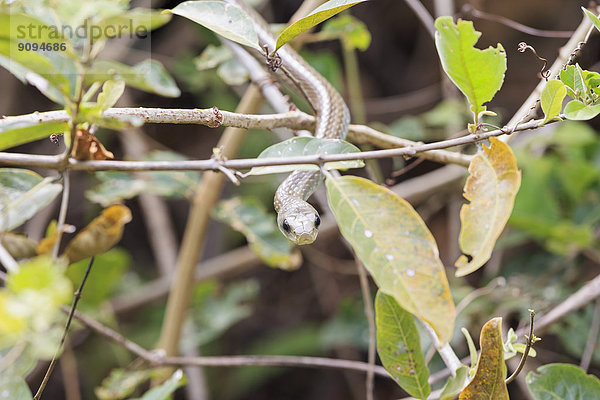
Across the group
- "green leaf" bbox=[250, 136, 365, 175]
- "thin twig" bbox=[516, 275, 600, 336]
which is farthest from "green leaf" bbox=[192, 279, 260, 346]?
"green leaf" bbox=[250, 136, 365, 175]

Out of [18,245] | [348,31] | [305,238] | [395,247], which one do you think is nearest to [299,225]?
[305,238]

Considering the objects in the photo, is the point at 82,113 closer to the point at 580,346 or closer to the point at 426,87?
the point at 580,346

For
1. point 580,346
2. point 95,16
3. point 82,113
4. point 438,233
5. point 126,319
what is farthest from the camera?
point 438,233

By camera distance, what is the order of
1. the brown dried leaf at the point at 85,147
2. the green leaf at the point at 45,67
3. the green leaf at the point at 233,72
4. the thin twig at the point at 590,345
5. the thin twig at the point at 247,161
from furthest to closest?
the green leaf at the point at 233,72 → the thin twig at the point at 590,345 → the brown dried leaf at the point at 85,147 → the thin twig at the point at 247,161 → the green leaf at the point at 45,67

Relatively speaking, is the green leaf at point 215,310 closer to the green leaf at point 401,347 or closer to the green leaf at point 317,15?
the green leaf at point 401,347

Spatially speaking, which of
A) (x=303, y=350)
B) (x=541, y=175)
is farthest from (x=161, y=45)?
(x=541, y=175)

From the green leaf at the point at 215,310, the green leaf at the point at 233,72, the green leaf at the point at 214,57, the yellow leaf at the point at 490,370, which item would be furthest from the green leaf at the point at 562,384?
the green leaf at the point at 215,310

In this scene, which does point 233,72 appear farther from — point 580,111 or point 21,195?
point 580,111
